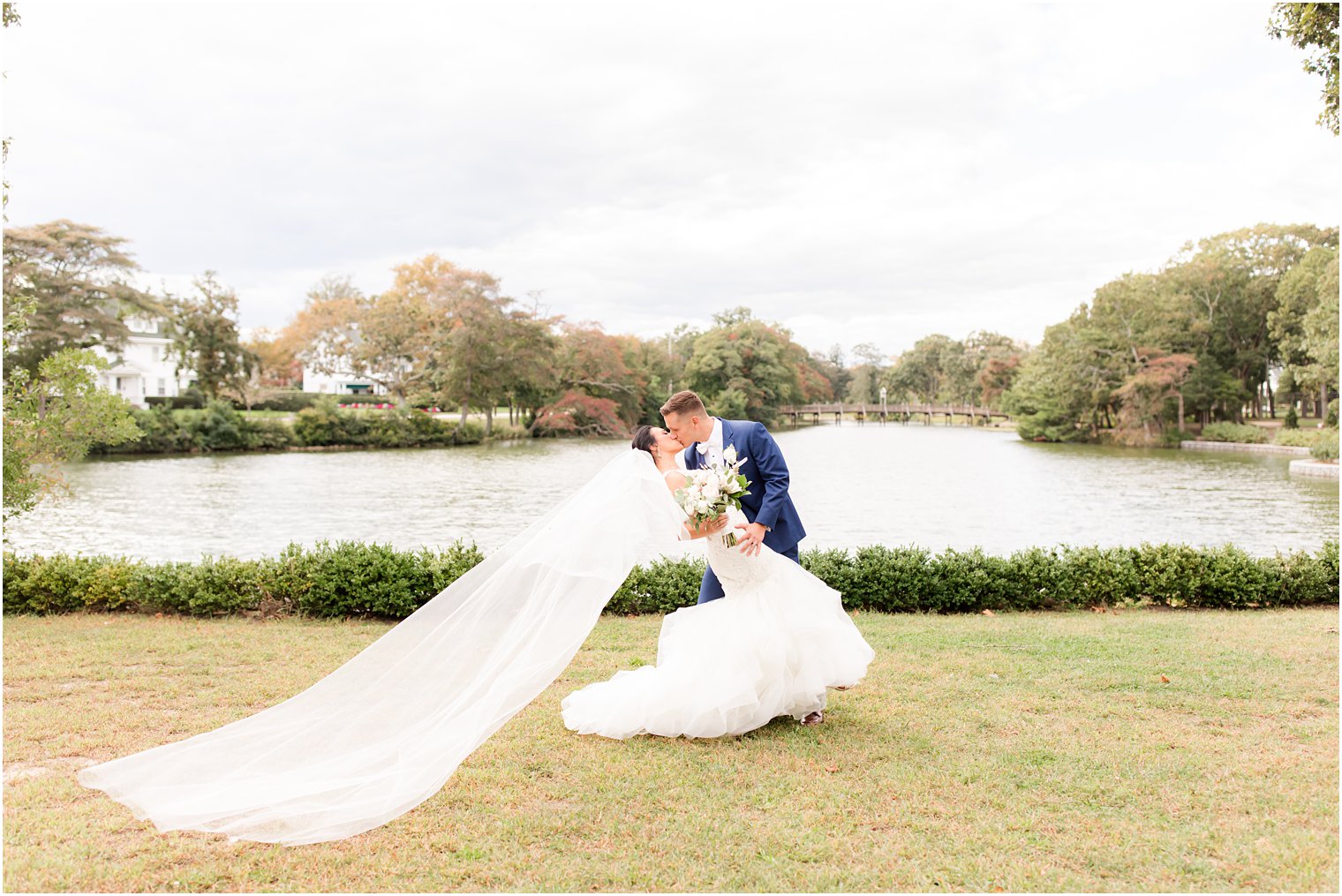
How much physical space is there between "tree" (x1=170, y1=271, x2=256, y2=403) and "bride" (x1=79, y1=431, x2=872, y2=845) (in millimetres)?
48437

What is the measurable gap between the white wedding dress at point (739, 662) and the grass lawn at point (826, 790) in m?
0.15

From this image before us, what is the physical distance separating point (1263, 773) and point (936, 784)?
1658mm

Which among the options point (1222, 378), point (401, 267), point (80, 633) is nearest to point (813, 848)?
point (80, 633)

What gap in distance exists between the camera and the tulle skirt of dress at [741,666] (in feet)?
16.2

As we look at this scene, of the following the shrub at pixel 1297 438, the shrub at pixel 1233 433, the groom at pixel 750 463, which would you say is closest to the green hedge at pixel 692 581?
the groom at pixel 750 463

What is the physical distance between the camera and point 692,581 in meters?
9.18

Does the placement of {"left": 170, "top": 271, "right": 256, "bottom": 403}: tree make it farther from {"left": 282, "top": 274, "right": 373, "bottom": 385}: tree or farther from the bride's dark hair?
the bride's dark hair

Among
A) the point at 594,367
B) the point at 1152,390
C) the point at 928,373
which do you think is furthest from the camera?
the point at 928,373

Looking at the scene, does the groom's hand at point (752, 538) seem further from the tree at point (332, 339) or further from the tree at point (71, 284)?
the tree at point (332, 339)

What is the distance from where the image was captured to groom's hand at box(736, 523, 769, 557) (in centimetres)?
501

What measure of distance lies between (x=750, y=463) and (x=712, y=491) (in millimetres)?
592

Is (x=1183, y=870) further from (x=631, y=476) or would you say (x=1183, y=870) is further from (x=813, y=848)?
(x=631, y=476)

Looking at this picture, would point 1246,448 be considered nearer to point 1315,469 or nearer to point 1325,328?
point 1325,328

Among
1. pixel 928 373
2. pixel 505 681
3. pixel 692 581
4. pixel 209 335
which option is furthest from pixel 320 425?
pixel 928 373
